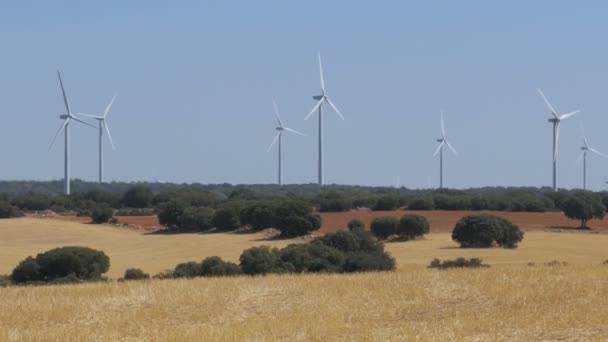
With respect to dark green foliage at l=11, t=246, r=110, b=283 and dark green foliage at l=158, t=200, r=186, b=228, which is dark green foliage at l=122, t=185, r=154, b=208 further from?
dark green foliage at l=11, t=246, r=110, b=283

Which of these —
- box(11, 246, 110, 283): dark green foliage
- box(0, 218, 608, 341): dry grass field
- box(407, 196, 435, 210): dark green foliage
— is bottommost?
box(11, 246, 110, 283): dark green foliage

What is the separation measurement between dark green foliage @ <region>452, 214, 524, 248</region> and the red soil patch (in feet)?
43.6

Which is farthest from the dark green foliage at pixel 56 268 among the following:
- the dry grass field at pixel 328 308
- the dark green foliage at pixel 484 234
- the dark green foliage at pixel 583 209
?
the dark green foliage at pixel 583 209

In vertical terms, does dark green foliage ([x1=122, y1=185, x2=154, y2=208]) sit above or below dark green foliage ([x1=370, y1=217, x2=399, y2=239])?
above

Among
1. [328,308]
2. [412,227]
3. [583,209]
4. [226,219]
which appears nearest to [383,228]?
[412,227]

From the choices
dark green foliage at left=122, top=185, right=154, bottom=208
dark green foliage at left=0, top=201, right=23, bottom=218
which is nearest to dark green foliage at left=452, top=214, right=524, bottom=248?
dark green foliage at left=0, top=201, right=23, bottom=218

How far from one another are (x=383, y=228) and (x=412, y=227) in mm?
2249

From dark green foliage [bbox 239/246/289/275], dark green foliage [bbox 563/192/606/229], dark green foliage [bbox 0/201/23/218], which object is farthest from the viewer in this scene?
dark green foliage [bbox 0/201/23/218]

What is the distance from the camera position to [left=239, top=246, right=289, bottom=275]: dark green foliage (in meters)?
46.1

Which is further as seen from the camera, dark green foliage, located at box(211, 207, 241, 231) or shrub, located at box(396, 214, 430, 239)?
dark green foliage, located at box(211, 207, 241, 231)

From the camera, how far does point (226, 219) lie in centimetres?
9425

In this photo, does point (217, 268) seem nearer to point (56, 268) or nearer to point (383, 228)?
point (56, 268)

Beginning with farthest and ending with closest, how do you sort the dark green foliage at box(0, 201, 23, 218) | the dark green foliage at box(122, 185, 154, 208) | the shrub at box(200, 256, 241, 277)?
the dark green foliage at box(122, 185, 154, 208)
the dark green foliage at box(0, 201, 23, 218)
the shrub at box(200, 256, 241, 277)

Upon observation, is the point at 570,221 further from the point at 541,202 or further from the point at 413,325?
the point at 413,325
